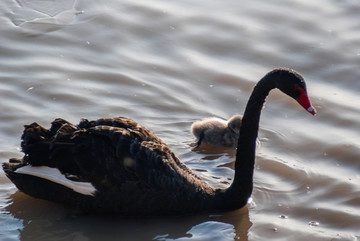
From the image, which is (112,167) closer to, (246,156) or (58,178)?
(58,178)

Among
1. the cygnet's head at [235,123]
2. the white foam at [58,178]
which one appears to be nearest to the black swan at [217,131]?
the cygnet's head at [235,123]

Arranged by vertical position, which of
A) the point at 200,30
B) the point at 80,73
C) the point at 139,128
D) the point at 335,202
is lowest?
the point at 335,202

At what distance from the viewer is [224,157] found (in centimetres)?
657

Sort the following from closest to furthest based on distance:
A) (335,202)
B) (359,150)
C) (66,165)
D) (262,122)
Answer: (66,165) < (335,202) < (359,150) < (262,122)

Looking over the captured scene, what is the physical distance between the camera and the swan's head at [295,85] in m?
5.23

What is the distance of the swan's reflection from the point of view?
5164 millimetres

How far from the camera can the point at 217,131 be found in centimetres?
652

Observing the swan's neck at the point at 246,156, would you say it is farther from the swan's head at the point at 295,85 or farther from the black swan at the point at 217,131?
the black swan at the point at 217,131

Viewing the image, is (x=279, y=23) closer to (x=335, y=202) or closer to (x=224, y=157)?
(x=224, y=157)

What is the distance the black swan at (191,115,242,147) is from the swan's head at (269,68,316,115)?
1.31 m

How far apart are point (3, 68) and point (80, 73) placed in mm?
750

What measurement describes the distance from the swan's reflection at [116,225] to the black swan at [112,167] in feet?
0.26

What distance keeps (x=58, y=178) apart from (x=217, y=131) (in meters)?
1.81

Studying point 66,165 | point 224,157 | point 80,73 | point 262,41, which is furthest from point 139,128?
point 262,41
